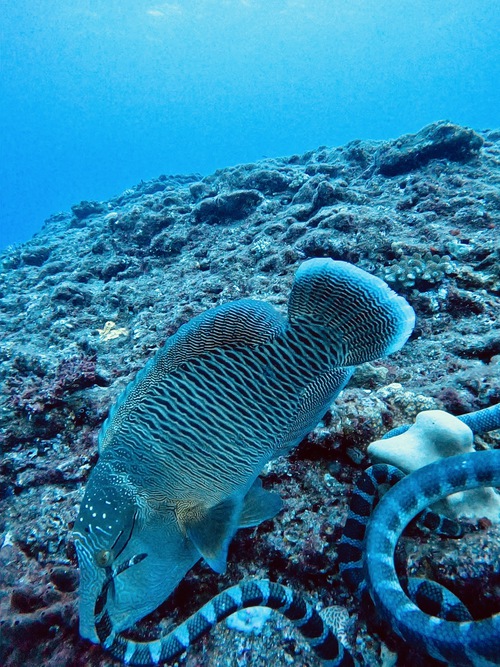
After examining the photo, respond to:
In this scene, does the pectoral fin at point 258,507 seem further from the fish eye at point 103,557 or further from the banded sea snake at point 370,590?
the fish eye at point 103,557

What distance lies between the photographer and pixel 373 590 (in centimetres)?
182

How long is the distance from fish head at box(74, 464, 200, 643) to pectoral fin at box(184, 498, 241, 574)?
110mm

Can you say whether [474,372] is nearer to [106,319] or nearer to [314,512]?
[314,512]

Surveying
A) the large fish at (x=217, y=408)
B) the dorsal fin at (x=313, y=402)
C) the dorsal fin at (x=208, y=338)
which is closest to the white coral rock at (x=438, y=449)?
the dorsal fin at (x=313, y=402)

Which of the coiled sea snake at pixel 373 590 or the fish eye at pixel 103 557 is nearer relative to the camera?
the fish eye at pixel 103 557

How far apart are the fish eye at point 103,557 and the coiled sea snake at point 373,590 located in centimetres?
43

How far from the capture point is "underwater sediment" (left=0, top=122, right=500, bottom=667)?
2.10 metres

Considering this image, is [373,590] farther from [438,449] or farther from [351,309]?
[351,309]

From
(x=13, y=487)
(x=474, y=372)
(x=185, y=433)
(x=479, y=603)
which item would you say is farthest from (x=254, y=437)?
(x=13, y=487)

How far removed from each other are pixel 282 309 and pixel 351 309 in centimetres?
268

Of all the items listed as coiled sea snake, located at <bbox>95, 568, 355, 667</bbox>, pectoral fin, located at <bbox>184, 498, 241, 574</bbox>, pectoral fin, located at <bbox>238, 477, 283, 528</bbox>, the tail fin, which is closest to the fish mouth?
pectoral fin, located at <bbox>184, 498, 241, 574</bbox>

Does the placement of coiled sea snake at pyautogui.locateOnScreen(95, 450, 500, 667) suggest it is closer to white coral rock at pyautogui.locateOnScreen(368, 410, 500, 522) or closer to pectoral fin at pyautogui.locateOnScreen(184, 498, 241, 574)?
white coral rock at pyautogui.locateOnScreen(368, 410, 500, 522)

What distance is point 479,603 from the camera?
1784mm

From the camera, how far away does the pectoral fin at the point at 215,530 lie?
1.59 metres
